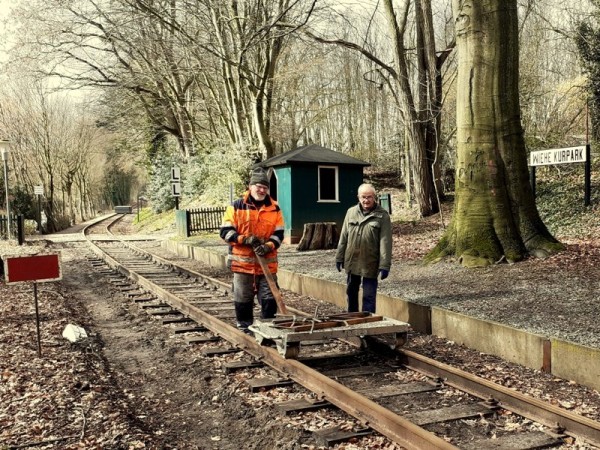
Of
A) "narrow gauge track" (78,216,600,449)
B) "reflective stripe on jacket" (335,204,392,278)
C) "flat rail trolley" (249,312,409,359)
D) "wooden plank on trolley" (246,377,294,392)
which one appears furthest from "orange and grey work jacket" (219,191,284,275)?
"wooden plank on trolley" (246,377,294,392)

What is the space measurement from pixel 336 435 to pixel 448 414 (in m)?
0.96

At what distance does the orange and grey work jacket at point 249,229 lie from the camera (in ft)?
20.1

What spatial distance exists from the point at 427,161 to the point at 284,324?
16.1 metres

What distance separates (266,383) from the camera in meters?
5.07

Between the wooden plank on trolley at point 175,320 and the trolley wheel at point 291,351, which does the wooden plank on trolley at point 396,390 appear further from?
the wooden plank on trolley at point 175,320

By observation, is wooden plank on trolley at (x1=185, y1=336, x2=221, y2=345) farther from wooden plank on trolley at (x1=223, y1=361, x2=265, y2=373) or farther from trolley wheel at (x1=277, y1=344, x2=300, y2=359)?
trolley wheel at (x1=277, y1=344, x2=300, y2=359)

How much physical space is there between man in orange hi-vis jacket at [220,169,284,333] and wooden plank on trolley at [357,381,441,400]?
1.97 meters

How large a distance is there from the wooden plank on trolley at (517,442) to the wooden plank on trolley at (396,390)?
103cm

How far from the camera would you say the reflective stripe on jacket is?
21.7ft

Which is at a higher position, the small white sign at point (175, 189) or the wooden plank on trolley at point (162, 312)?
the small white sign at point (175, 189)

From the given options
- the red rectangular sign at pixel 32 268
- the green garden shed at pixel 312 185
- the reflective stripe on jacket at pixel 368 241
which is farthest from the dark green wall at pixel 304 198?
the red rectangular sign at pixel 32 268

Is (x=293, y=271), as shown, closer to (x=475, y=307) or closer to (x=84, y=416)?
(x=475, y=307)

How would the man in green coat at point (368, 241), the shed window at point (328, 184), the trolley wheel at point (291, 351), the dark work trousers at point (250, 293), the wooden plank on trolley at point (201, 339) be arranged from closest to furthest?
the trolley wheel at point (291, 351) < the dark work trousers at point (250, 293) < the man in green coat at point (368, 241) < the wooden plank on trolley at point (201, 339) < the shed window at point (328, 184)

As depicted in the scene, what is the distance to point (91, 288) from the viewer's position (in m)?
11.9
